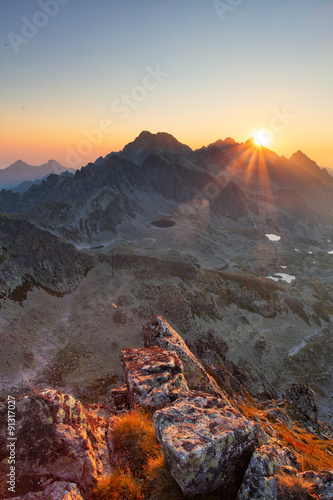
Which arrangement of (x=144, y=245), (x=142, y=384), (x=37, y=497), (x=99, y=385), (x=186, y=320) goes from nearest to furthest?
1. (x=37, y=497)
2. (x=142, y=384)
3. (x=99, y=385)
4. (x=186, y=320)
5. (x=144, y=245)

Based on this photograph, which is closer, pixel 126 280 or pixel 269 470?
pixel 269 470

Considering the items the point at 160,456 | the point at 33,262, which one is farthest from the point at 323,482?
the point at 33,262

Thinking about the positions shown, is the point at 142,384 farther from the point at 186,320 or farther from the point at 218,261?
the point at 218,261

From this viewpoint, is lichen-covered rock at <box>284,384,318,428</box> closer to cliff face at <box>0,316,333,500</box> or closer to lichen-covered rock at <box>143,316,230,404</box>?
lichen-covered rock at <box>143,316,230,404</box>

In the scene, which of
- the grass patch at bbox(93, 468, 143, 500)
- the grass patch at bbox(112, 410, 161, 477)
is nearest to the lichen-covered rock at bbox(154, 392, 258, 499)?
the grass patch at bbox(112, 410, 161, 477)

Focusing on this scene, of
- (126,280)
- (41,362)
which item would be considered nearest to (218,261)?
(126,280)

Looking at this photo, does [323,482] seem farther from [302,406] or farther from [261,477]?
[302,406]

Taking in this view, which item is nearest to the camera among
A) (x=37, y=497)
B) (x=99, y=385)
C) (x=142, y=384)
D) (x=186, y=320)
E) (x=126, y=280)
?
(x=37, y=497)
